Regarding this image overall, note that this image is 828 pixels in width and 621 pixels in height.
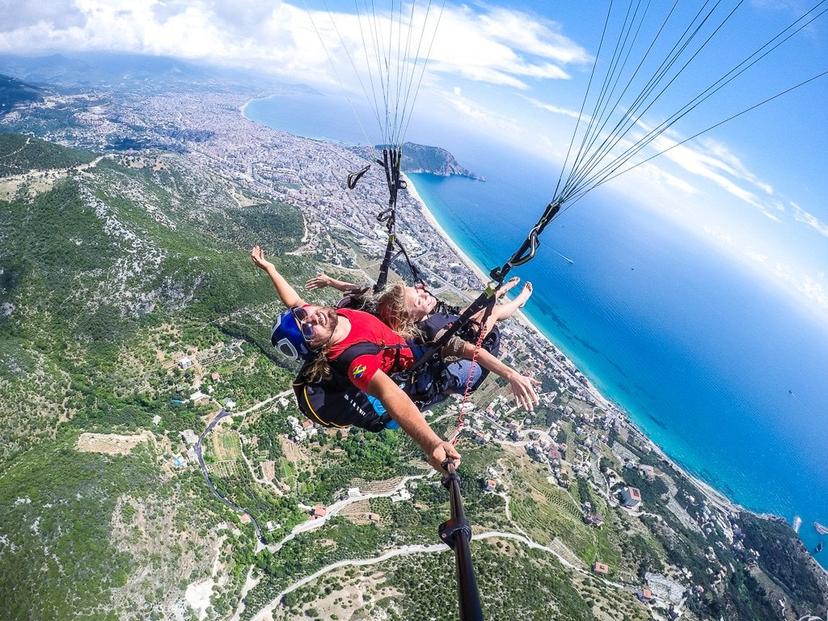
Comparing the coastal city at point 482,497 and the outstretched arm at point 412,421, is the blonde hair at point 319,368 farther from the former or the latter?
the coastal city at point 482,497

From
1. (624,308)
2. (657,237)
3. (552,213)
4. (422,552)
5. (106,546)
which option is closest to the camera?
(552,213)

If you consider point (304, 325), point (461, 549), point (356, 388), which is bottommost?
point (356, 388)

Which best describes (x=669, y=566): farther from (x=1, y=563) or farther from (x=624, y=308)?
(x=624, y=308)

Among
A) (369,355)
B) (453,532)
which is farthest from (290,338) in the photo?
(453,532)

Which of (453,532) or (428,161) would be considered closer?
(453,532)

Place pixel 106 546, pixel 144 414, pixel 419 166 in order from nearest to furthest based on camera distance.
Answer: pixel 106 546, pixel 144 414, pixel 419 166

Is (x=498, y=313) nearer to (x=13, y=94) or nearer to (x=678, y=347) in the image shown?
(x=678, y=347)

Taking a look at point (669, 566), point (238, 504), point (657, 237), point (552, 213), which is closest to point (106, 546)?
point (238, 504)

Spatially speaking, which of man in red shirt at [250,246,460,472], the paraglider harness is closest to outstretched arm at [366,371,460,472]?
man in red shirt at [250,246,460,472]
